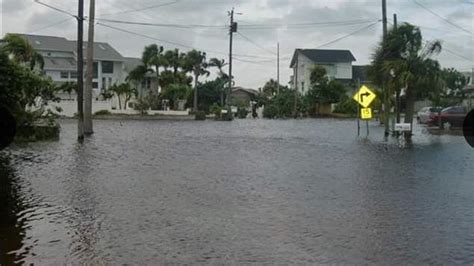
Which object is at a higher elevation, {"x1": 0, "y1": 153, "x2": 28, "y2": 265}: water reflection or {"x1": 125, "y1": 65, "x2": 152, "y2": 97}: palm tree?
{"x1": 125, "y1": 65, "x2": 152, "y2": 97}: palm tree

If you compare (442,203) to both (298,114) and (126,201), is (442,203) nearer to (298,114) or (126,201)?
(126,201)

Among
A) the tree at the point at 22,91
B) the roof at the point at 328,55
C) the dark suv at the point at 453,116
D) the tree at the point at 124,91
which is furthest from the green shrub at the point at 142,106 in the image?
the dark suv at the point at 453,116

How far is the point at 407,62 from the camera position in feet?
98.4

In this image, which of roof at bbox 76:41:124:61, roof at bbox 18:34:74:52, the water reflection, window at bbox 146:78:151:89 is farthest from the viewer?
window at bbox 146:78:151:89

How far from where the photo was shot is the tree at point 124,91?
63.5 m

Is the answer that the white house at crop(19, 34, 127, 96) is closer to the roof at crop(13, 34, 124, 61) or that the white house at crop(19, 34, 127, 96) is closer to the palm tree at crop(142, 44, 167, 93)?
the roof at crop(13, 34, 124, 61)

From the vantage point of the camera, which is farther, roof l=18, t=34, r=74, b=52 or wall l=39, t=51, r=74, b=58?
roof l=18, t=34, r=74, b=52

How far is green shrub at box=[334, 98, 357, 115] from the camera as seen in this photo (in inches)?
2766

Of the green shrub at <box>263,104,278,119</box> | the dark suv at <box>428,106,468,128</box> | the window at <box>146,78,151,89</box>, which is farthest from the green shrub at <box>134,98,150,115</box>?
the dark suv at <box>428,106,468,128</box>

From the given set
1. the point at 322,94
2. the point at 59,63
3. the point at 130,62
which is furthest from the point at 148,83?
the point at 322,94

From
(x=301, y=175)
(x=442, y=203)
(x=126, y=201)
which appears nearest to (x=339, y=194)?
(x=442, y=203)

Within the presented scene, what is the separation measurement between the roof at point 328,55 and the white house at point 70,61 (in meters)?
25.4

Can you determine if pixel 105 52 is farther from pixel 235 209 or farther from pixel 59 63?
pixel 235 209

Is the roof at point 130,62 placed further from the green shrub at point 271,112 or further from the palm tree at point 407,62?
the palm tree at point 407,62
